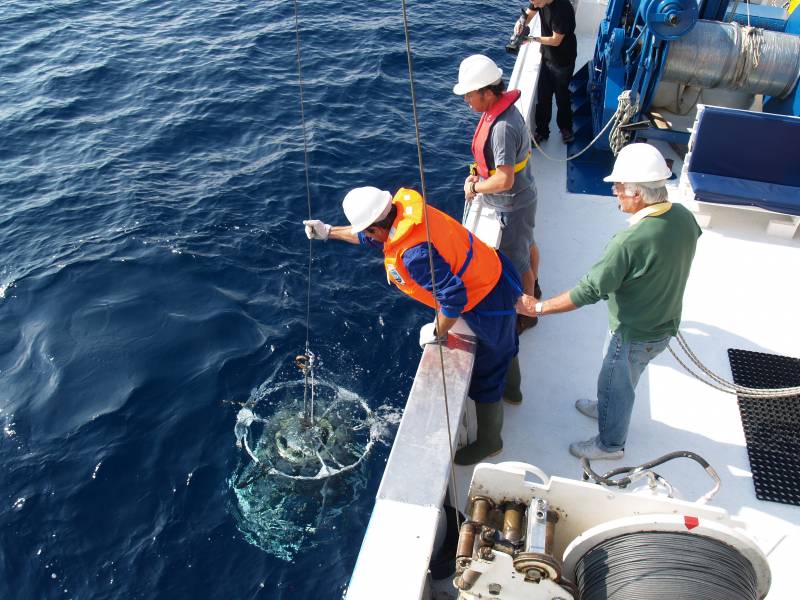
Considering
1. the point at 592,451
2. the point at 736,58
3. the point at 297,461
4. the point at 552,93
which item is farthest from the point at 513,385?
the point at 736,58

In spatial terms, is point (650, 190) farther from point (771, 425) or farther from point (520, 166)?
point (771, 425)

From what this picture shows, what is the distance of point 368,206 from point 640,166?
1336mm

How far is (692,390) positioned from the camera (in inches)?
182

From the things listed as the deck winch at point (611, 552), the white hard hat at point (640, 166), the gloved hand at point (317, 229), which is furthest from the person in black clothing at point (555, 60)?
the deck winch at point (611, 552)

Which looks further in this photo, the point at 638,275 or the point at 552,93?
the point at 552,93

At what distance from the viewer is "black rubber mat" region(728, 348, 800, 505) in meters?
3.99

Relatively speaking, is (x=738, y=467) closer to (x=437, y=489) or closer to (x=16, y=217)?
(x=437, y=489)

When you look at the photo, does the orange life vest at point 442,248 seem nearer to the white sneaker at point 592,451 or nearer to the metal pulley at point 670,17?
the white sneaker at point 592,451

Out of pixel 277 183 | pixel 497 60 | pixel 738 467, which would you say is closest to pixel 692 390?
pixel 738 467

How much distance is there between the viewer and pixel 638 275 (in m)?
3.22

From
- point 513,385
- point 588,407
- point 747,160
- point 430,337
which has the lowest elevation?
point 588,407

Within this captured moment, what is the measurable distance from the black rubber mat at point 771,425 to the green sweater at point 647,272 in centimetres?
136

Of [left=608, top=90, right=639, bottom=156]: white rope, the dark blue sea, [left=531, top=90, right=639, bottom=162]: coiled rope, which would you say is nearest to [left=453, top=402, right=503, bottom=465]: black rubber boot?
the dark blue sea

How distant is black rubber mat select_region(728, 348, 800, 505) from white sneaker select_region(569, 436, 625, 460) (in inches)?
34.5
